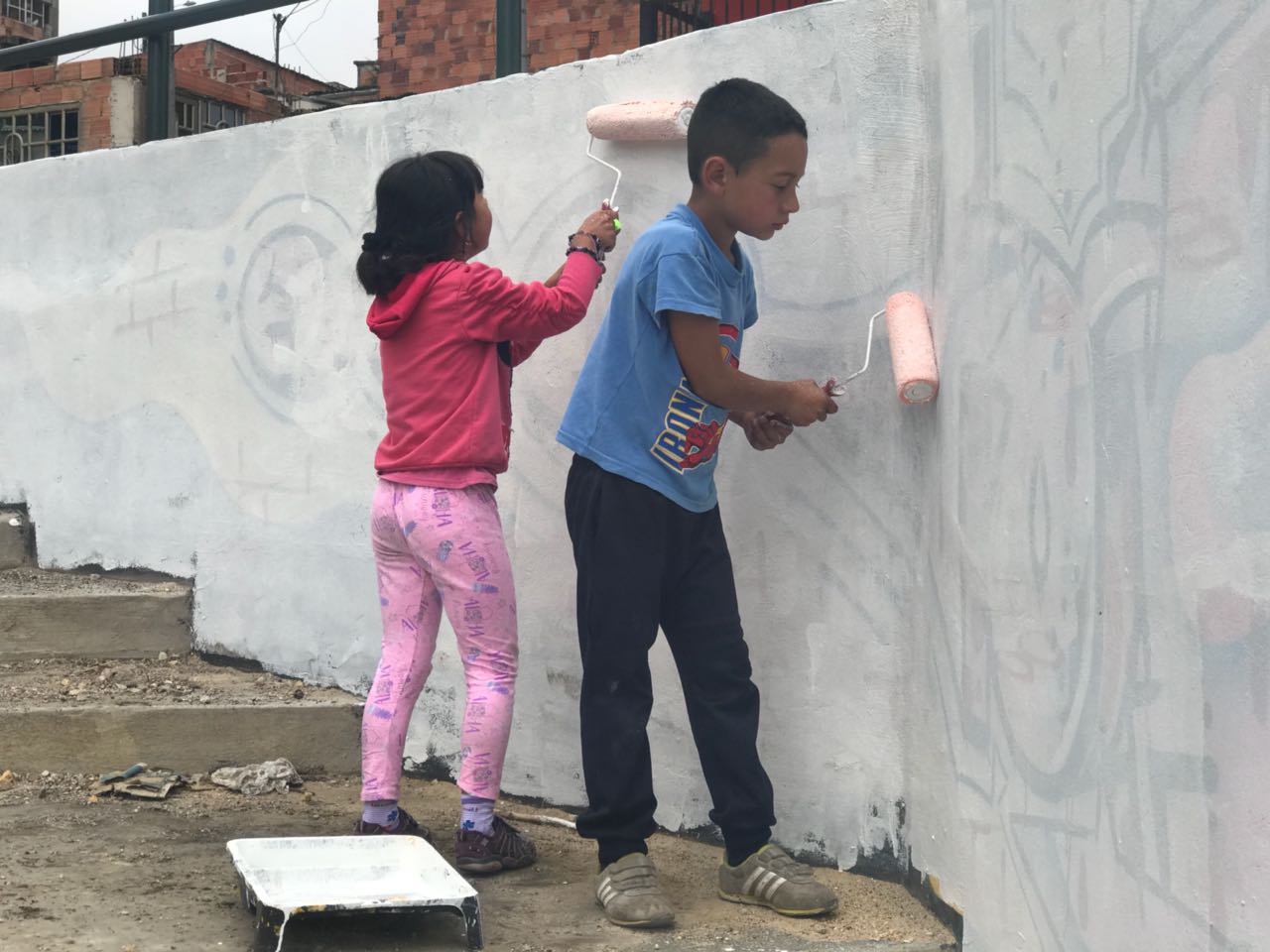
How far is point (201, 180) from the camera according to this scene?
4.24 meters

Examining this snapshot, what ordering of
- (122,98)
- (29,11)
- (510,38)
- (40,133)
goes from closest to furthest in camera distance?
1. (510,38)
2. (122,98)
3. (40,133)
4. (29,11)

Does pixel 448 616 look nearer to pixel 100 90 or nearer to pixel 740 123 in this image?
pixel 740 123

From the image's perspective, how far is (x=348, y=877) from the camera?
2.68 metres

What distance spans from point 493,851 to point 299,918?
1.59ft

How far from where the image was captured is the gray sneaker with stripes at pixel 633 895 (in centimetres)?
263

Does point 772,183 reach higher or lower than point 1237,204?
higher

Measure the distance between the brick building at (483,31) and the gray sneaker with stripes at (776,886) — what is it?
5.25 meters

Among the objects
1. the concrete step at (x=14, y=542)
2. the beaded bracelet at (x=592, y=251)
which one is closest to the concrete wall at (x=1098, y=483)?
the beaded bracelet at (x=592, y=251)

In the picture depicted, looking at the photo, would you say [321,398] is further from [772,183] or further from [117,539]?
[772,183]

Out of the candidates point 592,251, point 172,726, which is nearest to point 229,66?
point 172,726

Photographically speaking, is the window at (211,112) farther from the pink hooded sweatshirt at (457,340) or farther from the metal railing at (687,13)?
the pink hooded sweatshirt at (457,340)

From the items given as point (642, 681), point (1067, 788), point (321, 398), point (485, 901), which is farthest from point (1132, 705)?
point (321, 398)

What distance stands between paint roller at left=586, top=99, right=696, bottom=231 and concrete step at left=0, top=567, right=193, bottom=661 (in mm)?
1895

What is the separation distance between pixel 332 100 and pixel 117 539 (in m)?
7.87
